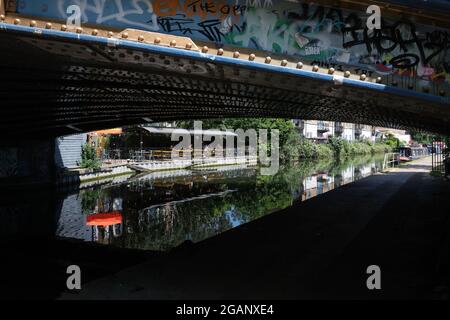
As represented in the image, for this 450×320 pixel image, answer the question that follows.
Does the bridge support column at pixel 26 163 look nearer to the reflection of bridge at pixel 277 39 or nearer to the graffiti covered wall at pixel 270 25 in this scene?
the reflection of bridge at pixel 277 39

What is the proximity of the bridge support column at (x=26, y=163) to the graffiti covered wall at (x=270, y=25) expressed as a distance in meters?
22.1

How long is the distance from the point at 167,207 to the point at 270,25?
17.4m

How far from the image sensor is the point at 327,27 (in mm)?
8180

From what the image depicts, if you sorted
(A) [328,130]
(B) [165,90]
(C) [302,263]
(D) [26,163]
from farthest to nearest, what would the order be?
1. (A) [328,130]
2. (D) [26,163]
3. (B) [165,90]
4. (C) [302,263]

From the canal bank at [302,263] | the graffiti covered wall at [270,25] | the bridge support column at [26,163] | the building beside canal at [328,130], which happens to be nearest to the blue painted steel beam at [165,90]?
the graffiti covered wall at [270,25]

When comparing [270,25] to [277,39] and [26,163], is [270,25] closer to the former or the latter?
[277,39]

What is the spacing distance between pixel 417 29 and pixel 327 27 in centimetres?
183

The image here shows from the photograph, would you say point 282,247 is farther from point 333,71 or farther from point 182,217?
point 182,217

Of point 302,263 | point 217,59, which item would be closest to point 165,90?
point 217,59

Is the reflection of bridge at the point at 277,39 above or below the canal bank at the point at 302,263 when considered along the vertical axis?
above

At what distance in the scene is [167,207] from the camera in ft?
79.2

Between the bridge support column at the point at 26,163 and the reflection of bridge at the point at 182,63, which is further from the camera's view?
the bridge support column at the point at 26,163

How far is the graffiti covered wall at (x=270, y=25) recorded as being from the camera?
812 centimetres

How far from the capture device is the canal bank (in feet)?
26.9
